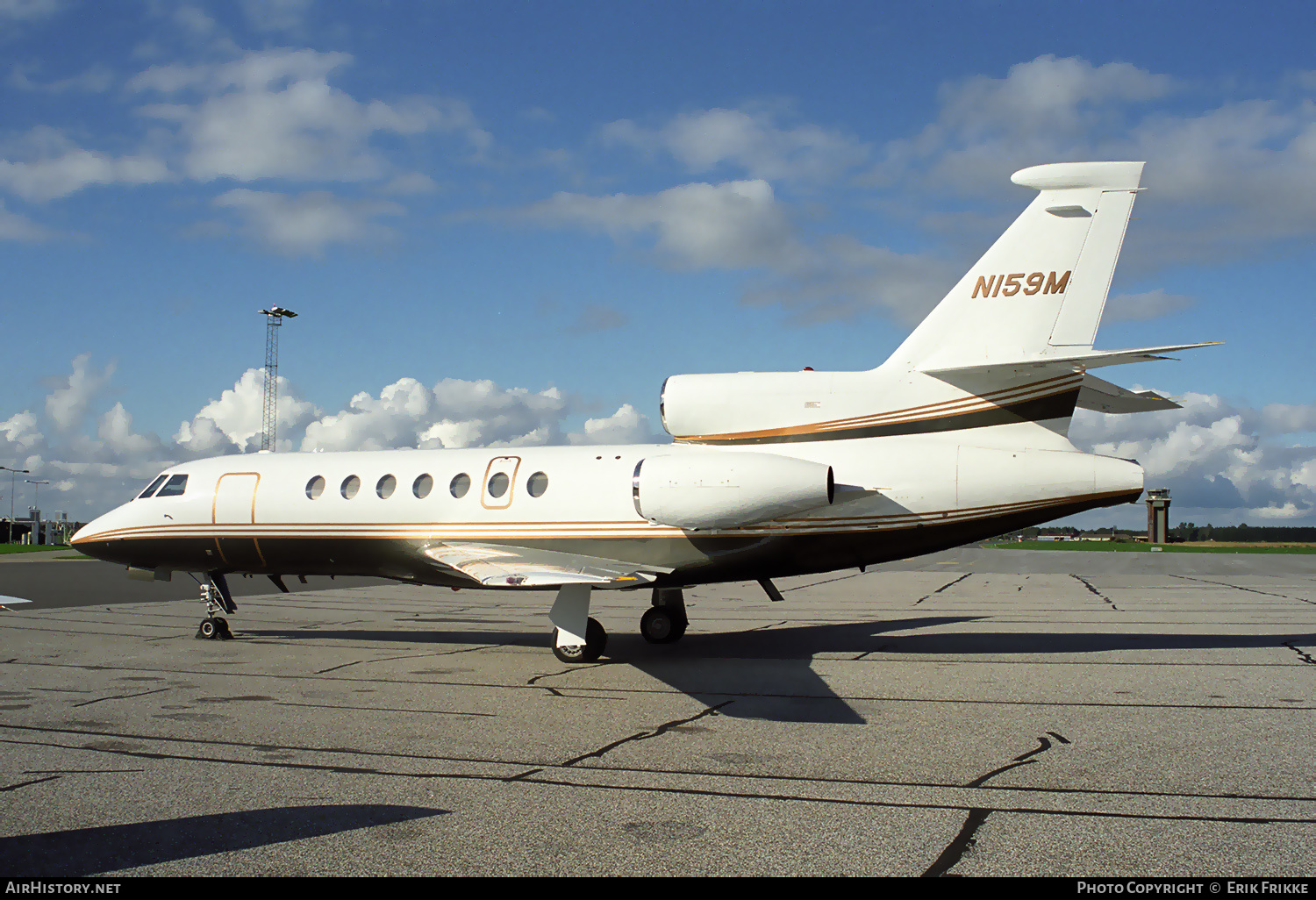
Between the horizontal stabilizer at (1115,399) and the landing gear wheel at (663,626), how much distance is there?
6410 mm

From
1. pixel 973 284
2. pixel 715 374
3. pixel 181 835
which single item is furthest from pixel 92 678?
pixel 973 284

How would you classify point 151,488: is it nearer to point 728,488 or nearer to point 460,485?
point 460,485

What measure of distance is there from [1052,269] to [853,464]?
3404 millimetres

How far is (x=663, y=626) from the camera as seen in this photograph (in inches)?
544

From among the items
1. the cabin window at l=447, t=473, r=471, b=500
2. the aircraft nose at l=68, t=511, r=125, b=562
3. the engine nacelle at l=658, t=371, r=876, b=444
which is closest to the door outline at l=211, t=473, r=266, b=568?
the aircraft nose at l=68, t=511, r=125, b=562

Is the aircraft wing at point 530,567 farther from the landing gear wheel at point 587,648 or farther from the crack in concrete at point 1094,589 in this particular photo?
the crack in concrete at point 1094,589

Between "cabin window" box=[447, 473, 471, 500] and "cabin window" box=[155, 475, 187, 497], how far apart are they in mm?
5392

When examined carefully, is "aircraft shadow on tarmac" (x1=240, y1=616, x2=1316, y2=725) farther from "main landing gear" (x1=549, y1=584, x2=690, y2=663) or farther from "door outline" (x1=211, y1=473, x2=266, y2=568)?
"door outline" (x1=211, y1=473, x2=266, y2=568)

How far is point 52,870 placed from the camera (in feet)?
15.1

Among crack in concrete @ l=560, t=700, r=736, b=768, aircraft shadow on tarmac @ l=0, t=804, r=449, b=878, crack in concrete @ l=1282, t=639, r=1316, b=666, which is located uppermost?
aircraft shadow on tarmac @ l=0, t=804, r=449, b=878

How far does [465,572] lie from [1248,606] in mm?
17369

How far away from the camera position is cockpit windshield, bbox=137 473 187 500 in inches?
612

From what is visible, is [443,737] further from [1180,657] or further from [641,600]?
[641,600]

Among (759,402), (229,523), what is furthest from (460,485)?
(759,402)
